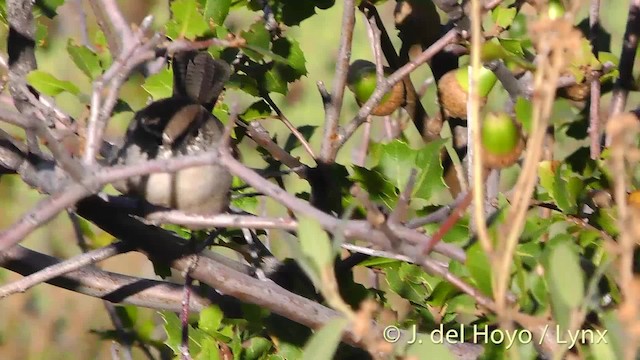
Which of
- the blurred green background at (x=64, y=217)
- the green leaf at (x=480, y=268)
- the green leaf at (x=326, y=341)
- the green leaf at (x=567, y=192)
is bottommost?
the blurred green background at (x=64, y=217)

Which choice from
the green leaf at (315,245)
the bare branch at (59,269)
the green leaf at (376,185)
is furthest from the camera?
the green leaf at (376,185)

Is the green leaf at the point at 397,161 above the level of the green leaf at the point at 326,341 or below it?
below

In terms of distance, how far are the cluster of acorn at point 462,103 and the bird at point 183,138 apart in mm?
271

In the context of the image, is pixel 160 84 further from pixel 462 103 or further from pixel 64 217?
pixel 64 217

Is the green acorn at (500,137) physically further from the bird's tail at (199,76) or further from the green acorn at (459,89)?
the bird's tail at (199,76)

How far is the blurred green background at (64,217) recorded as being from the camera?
342 centimetres

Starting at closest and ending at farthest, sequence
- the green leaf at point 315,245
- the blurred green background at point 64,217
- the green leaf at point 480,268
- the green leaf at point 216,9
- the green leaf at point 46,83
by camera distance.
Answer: the green leaf at point 315,245 → the green leaf at point 480,268 → the green leaf at point 46,83 → the green leaf at point 216,9 → the blurred green background at point 64,217

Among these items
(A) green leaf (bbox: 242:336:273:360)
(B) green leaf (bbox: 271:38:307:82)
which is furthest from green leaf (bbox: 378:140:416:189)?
(A) green leaf (bbox: 242:336:273:360)

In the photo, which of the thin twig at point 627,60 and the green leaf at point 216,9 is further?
the thin twig at point 627,60

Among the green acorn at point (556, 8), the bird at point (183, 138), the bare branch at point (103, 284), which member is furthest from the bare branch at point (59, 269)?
the green acorn at point (556, 8)

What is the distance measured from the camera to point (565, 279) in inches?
27.6

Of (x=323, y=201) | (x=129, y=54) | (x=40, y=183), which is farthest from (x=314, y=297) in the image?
(x=129, y=54)

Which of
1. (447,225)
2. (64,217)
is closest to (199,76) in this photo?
(447,225)

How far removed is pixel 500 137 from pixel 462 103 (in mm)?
258
